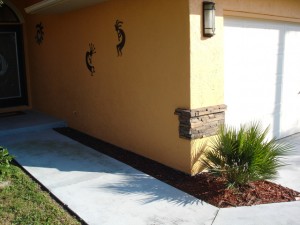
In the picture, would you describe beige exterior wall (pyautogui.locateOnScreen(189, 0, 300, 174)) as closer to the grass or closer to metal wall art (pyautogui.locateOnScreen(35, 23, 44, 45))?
the grass

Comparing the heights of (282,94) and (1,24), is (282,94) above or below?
below

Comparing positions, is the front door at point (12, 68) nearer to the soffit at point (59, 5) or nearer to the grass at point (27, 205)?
the soffit at point (59, 5)

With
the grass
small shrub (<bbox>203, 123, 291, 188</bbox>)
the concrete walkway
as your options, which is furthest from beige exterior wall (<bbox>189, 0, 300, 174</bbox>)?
the grass

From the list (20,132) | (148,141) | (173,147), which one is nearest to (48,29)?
(20,132)

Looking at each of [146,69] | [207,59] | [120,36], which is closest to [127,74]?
[146,69]

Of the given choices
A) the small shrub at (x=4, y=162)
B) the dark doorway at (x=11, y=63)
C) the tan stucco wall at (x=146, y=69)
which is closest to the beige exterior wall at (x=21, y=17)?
the dark doorway at (x=11, y=63)

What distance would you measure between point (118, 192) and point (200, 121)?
5.13 ft

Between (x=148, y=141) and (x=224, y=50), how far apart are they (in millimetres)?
1973

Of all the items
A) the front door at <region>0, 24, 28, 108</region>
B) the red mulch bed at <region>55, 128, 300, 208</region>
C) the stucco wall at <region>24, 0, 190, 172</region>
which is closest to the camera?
the red mulch bed at <region>55, 128, 300, 208</region>

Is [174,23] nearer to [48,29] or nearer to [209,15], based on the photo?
[209,15]

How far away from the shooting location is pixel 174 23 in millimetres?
4984

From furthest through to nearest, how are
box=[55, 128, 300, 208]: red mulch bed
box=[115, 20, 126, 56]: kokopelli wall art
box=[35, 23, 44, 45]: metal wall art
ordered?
1. box=[35, 23, 44, 45]: metal wall art
2. box=[115, 20, 126, 56]: kokopelli wall art
3. box=[55, 128, 300, 208]: red mulch bed

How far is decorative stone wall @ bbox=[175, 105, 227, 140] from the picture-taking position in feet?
16.2

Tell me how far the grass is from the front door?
531 cm
